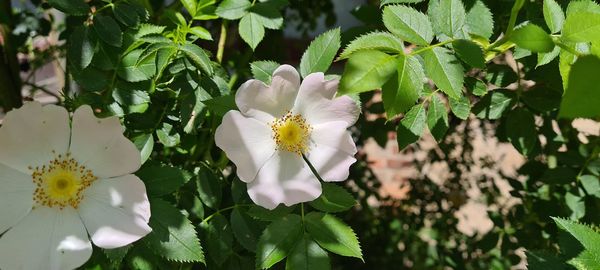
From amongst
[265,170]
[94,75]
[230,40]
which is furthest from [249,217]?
[230,40]

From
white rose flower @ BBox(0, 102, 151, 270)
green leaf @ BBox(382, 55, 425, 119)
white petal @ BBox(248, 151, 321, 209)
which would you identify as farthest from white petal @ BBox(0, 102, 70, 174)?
green leaf @ BBox(382, 55, 425, 119)

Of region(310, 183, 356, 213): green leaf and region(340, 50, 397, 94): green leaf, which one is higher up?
region(340, 50, 397, 94): green leaf

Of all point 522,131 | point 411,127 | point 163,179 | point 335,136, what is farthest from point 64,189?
point 522,131

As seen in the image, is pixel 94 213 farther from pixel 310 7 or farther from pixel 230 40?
pixel 310 7

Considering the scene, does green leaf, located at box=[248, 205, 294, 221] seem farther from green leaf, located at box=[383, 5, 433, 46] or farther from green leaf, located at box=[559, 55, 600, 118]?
green leaf, located at box=[559, 55, 600, 118]

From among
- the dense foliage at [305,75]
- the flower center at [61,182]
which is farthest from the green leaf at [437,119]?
the flower center at [61,182]

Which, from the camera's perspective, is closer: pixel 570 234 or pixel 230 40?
pixel 570 234
